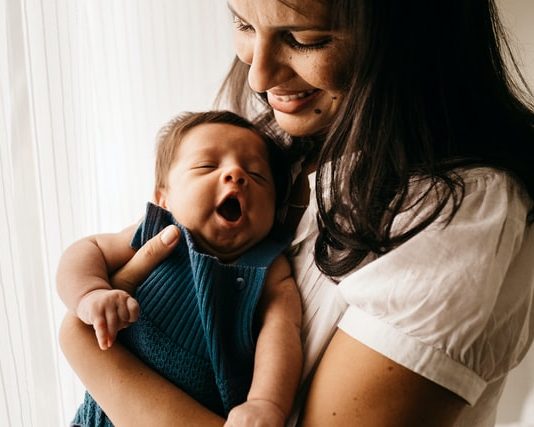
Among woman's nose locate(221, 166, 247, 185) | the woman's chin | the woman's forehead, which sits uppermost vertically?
the woman's forehead

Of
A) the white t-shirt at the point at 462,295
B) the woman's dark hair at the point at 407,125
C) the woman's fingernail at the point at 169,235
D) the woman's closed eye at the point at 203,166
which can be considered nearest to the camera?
the white t-shirt at the point at 462,295

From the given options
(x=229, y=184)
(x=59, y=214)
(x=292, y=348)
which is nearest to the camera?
(x=292, y=348)

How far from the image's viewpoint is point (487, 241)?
0.75 meters

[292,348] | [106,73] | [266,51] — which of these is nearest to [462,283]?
[292,348]

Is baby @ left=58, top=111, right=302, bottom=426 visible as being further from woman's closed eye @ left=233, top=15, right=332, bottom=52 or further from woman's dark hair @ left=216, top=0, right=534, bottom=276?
woman's closed eye @ left=233, top=15, right=332, bottom=52

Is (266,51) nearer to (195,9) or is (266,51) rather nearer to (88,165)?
(88,165)

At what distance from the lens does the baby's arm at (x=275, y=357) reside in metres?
0.81

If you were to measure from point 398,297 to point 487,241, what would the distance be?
13 cm

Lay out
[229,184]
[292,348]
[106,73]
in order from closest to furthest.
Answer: [292,348] → [229,184] → [106,73]

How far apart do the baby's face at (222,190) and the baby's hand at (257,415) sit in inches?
12.4

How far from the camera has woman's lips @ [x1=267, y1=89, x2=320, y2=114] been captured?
1006 mm

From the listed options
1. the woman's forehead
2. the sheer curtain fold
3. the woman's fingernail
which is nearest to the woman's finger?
the woman's fingernail

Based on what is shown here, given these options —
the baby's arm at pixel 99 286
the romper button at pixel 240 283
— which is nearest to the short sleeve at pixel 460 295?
the romper button at pixel 240 283

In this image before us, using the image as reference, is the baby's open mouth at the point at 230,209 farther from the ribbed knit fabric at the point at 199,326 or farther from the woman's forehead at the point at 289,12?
the woman's forehead at the point at 289,12
